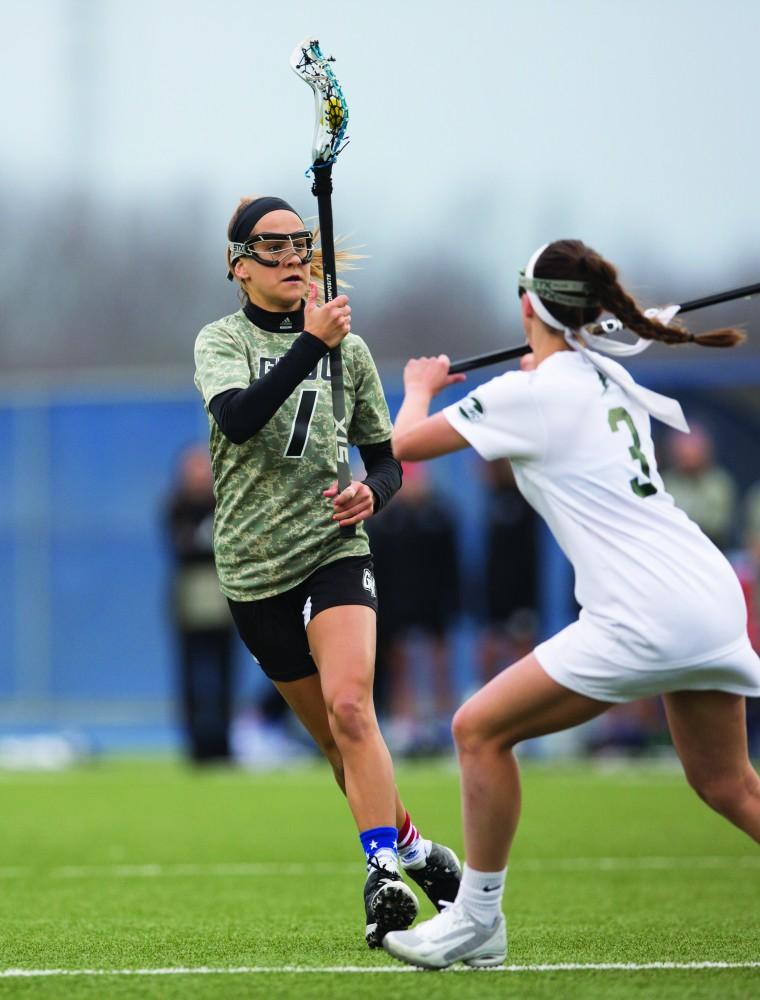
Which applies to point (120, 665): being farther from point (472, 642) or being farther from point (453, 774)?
point (453, 774)

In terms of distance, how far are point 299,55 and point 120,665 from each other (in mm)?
12105

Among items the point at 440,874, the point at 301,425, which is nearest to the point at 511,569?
the point at 440,874

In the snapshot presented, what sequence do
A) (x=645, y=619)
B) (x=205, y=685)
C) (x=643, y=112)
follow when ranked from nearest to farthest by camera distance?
1. (x=645, y=619)
2. (x=205, y=685)
3. (x=643, y=112)

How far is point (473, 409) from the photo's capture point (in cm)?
492

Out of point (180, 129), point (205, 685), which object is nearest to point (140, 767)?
point (205, 685)

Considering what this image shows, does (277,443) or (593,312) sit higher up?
(593,312)

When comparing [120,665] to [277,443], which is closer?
[277,443]

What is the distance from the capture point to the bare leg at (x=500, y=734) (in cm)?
482

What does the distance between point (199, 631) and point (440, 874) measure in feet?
29.4

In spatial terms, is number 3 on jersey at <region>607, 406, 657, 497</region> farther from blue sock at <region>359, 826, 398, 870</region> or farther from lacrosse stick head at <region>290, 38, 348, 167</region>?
lacrosse stick head at <region>290, 38, 348, 167</region>

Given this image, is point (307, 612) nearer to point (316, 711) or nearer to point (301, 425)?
point (316, 711)

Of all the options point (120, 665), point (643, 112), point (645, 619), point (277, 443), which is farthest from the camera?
point (643, 112)

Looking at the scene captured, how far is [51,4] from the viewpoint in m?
23.9

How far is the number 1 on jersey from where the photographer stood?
232 inches
